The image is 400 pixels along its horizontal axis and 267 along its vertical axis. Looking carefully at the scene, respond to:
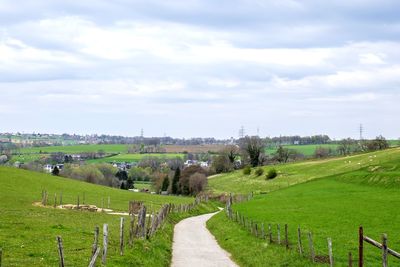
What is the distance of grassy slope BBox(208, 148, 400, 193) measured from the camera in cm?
12462

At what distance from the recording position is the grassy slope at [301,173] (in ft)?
409

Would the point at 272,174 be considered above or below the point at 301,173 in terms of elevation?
below

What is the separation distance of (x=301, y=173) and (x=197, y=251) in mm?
103930

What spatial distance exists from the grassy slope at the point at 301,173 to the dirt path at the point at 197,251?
7497cm

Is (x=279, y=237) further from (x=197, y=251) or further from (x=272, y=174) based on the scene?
(x=272, y=174)

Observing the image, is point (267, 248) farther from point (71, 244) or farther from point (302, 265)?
point (71, 244)

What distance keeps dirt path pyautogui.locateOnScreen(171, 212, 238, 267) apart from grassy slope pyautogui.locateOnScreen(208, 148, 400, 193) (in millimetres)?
74971

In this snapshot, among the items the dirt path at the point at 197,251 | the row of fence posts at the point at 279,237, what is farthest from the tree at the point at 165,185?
the dirt path at the point at 197,251

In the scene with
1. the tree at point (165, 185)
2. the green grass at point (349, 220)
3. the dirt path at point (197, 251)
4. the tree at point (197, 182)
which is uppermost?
the green grass at point (349, 220)

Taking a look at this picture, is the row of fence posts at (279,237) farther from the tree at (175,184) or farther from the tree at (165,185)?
the tree at (165,185)

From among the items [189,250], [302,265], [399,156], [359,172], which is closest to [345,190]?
[359,172]

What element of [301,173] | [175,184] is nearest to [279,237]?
[301,173]

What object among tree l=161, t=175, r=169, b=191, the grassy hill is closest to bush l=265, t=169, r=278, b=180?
the grassy hill

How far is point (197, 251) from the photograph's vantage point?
3741cm
